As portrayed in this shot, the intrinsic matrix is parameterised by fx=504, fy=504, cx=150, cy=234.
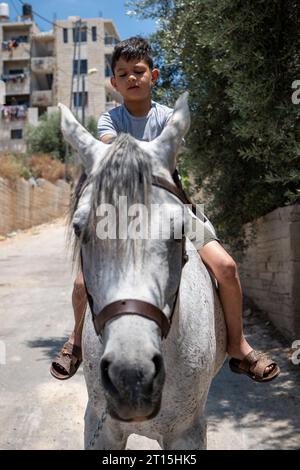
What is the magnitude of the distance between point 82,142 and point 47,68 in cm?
5366

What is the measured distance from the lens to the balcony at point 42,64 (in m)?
51.7

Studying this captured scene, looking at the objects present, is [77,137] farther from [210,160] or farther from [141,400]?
[210,160]

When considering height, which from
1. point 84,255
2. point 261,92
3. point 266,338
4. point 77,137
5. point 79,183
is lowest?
point 266,338

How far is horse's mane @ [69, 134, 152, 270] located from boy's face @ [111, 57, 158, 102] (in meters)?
1.12

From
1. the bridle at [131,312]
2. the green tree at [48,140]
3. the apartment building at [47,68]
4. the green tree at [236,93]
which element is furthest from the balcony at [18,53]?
the bridle at [131,312]

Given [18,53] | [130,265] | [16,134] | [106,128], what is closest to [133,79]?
[106,128]

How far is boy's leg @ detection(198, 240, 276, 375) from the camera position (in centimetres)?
295

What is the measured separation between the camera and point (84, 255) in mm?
1943

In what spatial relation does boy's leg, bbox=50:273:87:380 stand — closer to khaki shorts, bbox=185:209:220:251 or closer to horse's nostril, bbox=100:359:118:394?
khaki shorts, bbox=185:209:220:251

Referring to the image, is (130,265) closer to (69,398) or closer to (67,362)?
(67,362)

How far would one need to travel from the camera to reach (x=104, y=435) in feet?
8.45

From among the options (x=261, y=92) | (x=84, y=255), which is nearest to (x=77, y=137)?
(x=84, y=255)

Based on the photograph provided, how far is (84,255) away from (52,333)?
21.4ft

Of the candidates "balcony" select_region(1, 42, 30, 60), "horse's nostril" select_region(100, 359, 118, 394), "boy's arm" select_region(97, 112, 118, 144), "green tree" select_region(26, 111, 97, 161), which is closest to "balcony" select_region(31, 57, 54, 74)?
"balcony" select_region(1, 42, 30, 60)
